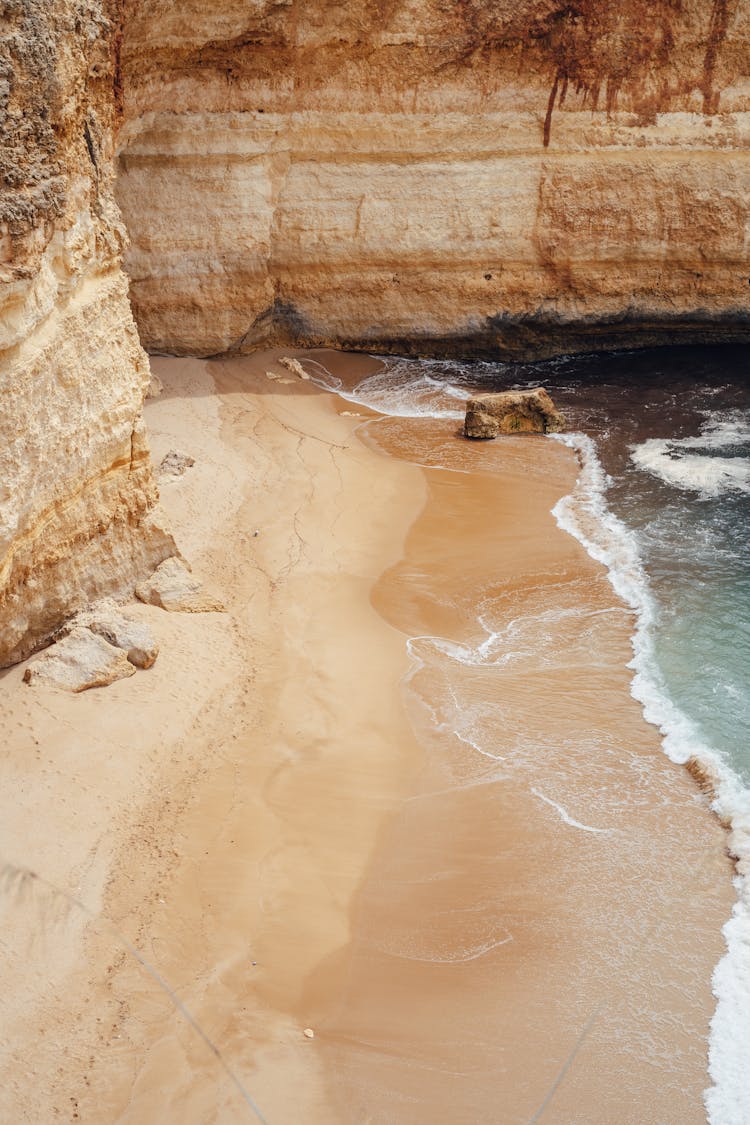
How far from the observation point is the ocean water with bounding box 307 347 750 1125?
25.1ft

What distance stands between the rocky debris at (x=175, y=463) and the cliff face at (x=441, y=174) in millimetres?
4545

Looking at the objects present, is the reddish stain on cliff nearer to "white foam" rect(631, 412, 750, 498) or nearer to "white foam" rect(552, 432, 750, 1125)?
"white foam" rect(631, 412, 750, 498)

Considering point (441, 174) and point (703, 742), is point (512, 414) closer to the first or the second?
point (441, 174)

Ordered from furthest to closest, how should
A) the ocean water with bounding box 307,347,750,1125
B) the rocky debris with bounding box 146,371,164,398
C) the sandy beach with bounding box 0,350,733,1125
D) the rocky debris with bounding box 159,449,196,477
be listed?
the rocky debris with bounding box 146,371,164,398
the rocky debris with bounding box 159,449,196,477
the ocean water with bounding box 307,347,750,1125
the sandy beach with bounding box 0,350,733,1125

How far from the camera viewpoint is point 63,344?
8078 millimetres

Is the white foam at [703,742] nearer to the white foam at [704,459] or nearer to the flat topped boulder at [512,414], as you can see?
the white foam at [704,459]

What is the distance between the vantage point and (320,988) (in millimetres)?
6281

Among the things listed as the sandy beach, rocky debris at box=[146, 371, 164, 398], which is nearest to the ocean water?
the sandy beach

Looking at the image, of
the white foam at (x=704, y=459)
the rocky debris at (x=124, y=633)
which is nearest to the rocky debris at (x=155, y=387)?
the rocky debris at (x=124, y=633)

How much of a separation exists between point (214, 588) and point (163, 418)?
4847mm

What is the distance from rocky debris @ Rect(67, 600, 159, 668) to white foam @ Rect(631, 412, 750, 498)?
A: 7924 mm

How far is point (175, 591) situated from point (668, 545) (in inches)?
230

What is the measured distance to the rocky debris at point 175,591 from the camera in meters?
9.68

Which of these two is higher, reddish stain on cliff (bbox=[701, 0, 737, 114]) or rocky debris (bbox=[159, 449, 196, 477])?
reddish stain on cliff (bbox=[701, 0, 737, 114])
